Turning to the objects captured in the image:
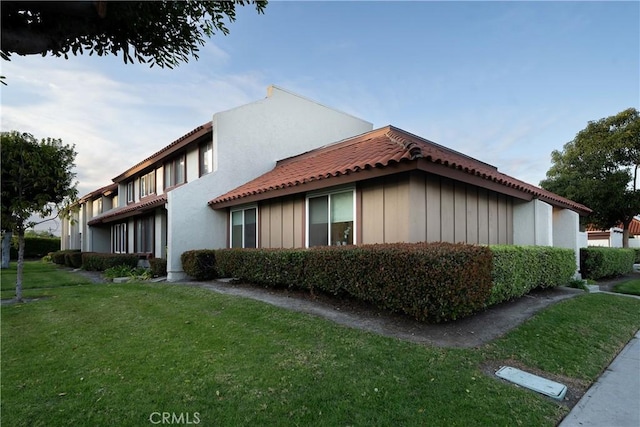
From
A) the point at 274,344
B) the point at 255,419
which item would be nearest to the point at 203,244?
the point at 274,344

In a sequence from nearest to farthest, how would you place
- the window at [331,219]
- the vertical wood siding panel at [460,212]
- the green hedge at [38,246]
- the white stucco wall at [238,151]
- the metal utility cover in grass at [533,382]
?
1. the metal utility cover in grass at [533,382]
2. the vertical wood siding panel at [460,212]
3. the window at [331,219]
4. the white stucco wall at [238,151]
5. the green hedge at [38,246]

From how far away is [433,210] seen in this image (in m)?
7.56

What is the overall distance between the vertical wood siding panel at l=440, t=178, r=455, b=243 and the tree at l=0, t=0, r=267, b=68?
5.83 m

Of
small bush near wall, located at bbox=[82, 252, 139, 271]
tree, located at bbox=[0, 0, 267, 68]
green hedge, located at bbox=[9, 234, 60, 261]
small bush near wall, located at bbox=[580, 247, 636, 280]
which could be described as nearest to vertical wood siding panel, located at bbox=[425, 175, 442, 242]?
tree, located at bbox=[0, 0, 267, 68]

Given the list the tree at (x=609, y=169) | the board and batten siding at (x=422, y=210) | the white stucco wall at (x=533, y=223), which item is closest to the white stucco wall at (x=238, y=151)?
the board and batten siding at (x=422, y=210)

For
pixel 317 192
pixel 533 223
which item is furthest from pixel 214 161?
pixel 533 223

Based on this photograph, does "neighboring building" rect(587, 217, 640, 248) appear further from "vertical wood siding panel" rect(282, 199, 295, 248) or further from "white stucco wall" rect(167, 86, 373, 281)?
"vertical wood siding panel" rect(282, 199, 295, 248)

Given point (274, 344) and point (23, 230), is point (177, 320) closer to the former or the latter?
point (274, 344)

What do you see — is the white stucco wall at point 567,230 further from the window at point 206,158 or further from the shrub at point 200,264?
the window at point 206,158

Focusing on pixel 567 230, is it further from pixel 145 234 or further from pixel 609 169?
pixel 145 234

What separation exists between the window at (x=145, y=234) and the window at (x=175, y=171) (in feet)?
6.82

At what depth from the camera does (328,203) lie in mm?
9227

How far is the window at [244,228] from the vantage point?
11.9m

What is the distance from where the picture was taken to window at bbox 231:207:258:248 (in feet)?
39.1
